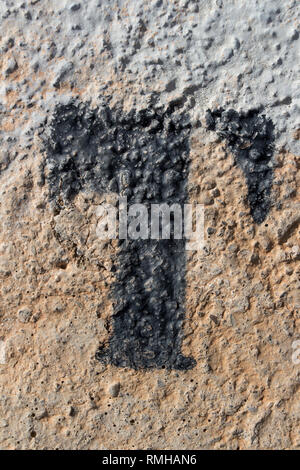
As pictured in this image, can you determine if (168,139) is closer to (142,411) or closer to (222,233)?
(222,233)

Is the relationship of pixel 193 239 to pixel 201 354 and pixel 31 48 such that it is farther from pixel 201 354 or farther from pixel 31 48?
pixel 31 48

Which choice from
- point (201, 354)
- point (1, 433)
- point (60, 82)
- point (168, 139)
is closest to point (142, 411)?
point (201, 354)

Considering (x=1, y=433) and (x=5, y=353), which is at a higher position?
(x=5, y=353)

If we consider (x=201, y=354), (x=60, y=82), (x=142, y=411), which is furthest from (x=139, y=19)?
(x=142, y=411)

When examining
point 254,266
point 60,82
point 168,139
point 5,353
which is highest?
point 60,82

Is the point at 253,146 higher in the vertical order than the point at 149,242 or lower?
higher

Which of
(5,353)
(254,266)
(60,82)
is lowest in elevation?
(5,353)
